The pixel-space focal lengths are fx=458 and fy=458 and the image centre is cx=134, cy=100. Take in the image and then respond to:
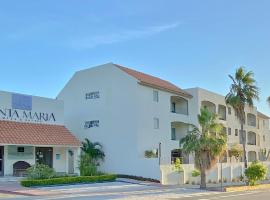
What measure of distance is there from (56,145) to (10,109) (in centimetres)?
501

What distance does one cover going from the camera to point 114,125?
45.6 meters

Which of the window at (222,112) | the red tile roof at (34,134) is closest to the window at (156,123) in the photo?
the red tile roof at (34,134)

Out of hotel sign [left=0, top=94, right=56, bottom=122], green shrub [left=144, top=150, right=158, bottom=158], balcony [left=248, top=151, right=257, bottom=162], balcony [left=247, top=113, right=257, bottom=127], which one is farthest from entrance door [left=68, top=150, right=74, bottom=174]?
balcony [left=247, top=113, right=257, bottom=127]

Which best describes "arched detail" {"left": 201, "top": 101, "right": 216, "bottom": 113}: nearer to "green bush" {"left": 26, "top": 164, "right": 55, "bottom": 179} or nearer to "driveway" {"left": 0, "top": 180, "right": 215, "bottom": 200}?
"driveway" {"left": 0, "top": 180, "right": 215, "bottom": 200}

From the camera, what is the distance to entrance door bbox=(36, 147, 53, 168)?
40.7 metres

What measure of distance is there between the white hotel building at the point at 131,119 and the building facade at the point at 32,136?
4.42m

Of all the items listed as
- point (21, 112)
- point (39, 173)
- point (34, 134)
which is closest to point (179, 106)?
point (34, 134)

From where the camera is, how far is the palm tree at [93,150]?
45406 millimetres

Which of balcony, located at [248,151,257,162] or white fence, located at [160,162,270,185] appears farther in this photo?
balcony, located at [248,151,257,162]

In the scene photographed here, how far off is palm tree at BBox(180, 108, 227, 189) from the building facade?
12.4 meters

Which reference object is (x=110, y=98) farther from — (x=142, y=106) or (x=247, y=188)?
(x=247, y=188)

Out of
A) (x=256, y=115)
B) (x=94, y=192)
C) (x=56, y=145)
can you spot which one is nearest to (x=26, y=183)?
(x=94, y=192)

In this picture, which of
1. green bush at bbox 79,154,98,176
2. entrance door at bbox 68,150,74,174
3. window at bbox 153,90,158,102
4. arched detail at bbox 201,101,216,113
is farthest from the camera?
arched detail at bbox 201,101,216,113

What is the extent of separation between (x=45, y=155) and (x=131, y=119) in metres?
8.90
